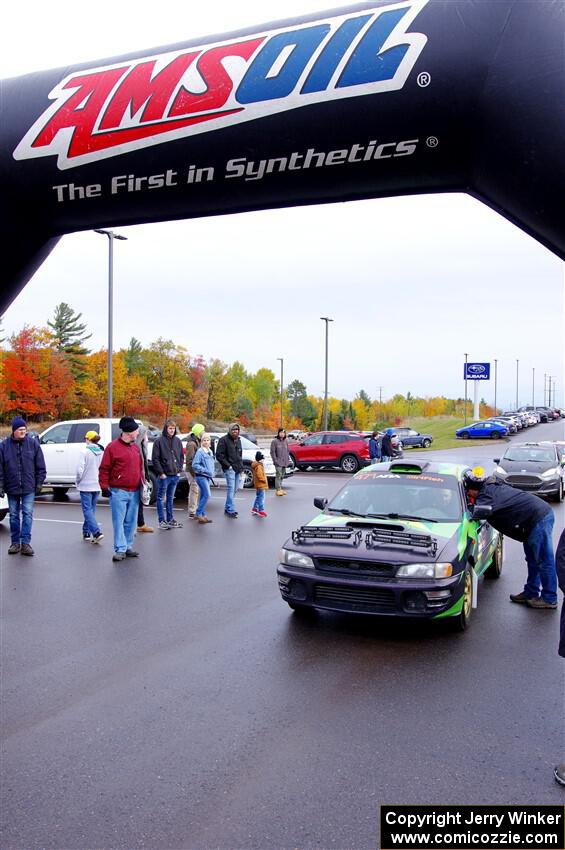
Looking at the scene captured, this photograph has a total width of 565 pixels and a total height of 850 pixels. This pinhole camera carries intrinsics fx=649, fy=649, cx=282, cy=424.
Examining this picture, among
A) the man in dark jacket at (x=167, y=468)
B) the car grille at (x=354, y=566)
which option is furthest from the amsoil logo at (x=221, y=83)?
the man in dark jacket at (x=167, y=468)

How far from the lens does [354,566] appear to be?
5.73 meters

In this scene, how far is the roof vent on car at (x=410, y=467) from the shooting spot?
7.46 metres

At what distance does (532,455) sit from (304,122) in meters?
17.1

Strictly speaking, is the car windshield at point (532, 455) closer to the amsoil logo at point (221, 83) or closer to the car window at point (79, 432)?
the car window at point (79, 432)

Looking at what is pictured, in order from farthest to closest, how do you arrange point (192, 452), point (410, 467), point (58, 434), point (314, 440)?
point (314, 440) < point (58, 434) < point (192, 452) < point (410, 467)

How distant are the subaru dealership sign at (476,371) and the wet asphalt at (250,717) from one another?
46.5 metres

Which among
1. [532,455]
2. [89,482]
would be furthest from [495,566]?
[532,455]

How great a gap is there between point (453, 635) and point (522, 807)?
272 cm

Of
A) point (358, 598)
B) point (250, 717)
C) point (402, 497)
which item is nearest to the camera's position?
point (250, 717)

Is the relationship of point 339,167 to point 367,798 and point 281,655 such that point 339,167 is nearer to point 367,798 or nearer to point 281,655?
point 367,798

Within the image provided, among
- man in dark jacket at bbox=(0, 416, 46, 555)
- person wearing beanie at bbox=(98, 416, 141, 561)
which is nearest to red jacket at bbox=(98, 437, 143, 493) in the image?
person wearing beanie at bbox=(98, 416, 141, 561)

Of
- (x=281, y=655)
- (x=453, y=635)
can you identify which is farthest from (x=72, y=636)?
(x=453, y=635)

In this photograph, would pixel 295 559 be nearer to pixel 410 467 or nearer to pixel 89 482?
pixel 410 467

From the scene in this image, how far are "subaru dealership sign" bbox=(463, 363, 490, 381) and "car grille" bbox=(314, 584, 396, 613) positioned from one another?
48.5 meters
